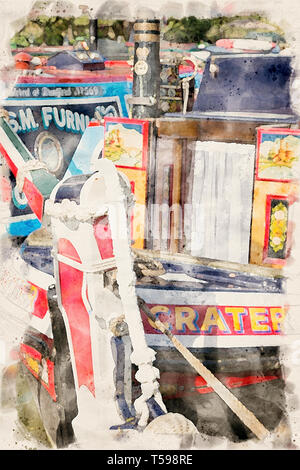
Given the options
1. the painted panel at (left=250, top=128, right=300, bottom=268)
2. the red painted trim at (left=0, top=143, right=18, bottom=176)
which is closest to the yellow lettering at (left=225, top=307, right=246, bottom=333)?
the painted panel at (left=250, top=128, right=300, bottom=268)

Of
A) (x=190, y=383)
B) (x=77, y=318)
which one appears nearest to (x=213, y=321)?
(x=190, y=383)

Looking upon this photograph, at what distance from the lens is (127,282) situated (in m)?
4.86

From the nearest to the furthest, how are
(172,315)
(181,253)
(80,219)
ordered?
1. (80,219)
2. (172,315)
3. (181,253)

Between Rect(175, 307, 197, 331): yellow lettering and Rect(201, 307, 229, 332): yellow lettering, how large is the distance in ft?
0.31

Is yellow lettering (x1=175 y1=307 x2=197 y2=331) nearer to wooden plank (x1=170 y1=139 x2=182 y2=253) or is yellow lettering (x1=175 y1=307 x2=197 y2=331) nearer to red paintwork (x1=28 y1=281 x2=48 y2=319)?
wooden plank (x1=170 y1=139 x2=182 y2=253)

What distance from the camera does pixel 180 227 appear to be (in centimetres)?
621

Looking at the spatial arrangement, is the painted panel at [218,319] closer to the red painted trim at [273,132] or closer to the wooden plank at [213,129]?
the red painted trim at [273,132]

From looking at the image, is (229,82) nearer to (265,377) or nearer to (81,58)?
(81,58)

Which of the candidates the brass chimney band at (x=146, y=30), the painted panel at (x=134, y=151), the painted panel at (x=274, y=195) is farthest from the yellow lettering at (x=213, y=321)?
the brass chimney band at (x=146, y=30)

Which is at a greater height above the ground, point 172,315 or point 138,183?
point 138,183

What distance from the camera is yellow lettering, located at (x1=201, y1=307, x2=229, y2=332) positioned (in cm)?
551

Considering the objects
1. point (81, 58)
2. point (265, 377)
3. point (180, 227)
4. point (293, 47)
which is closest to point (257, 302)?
point (265, 377)

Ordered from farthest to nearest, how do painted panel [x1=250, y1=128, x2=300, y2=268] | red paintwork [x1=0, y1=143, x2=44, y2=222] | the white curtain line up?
the white curtain < painted panel [x1=250, y1=128, x2=300, y2=268] < red paintwork [x1=0, y1=143, x2=44, y2=222]

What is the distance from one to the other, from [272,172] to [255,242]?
2.29ft
